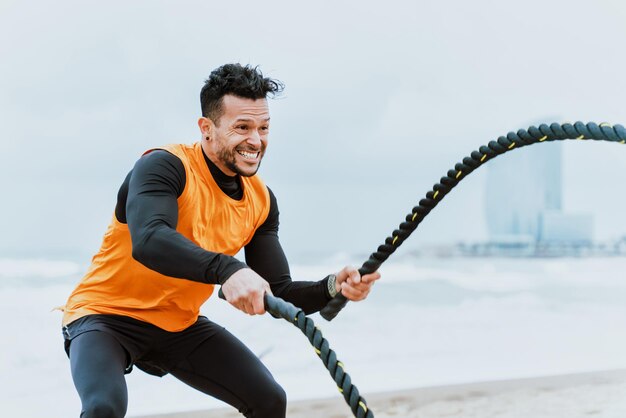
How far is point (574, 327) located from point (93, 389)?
385 inches

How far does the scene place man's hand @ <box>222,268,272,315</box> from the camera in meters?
1.61

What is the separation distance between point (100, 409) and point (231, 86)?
0.88 metres

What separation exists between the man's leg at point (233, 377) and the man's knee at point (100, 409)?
17.2 inches

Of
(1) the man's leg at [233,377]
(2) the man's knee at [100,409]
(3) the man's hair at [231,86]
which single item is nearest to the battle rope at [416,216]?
(1) the man's leg at [233,377]

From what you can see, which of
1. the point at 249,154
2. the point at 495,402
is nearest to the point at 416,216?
the point at 249,154

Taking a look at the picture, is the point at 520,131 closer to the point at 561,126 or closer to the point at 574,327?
the point at 561,126

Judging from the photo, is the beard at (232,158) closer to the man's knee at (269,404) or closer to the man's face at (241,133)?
the man's face at (241,133)

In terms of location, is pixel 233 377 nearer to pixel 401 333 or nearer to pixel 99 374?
pixel 99 374

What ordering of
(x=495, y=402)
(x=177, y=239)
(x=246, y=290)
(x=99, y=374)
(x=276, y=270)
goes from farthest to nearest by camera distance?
(x=495, y=402)
(x=276, y=270)
(x=99, y=374)
(x=177, y=239)
(x=246, y=290)

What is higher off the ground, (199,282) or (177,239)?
(177,239)

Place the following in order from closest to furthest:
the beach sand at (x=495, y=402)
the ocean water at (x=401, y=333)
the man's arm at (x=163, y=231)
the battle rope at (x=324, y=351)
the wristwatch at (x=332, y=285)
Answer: the battle rope at (x=324, y=351)
the man's arm at (x=163, y=231)
the wristwatch at (x=332, y=285)
the beach sand at (x=495, y=402)
the ocean water at (x=401, y=333)

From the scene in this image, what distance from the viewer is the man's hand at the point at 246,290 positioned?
63.4 inches

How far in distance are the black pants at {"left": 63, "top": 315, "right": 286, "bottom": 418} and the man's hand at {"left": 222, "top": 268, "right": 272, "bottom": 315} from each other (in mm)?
490

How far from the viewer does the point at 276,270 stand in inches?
94.6
